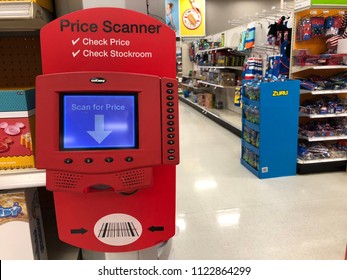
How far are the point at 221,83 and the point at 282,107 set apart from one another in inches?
144

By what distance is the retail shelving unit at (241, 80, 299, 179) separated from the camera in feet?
12.3

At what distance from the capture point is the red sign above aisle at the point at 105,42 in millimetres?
1004

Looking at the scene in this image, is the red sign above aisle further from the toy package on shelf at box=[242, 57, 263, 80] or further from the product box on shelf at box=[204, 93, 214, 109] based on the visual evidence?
the product box on shelf at box=[204, 93, 214, 109]

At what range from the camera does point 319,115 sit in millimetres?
3855

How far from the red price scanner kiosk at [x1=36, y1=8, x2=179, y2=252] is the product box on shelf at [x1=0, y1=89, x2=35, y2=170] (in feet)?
0.89

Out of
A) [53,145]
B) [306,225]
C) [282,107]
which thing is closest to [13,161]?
[53,145]

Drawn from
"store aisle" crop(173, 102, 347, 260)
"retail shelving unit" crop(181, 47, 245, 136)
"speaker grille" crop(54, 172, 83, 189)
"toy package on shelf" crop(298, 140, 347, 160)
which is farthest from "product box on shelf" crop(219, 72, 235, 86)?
"speaker grille" crop(54, 172, 83, 189)

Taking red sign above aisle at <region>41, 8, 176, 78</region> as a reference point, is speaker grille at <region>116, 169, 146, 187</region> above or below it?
below

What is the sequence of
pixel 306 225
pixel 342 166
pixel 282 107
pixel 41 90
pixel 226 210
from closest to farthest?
pixel 41 90 < pixel 306 225 < pixel 226 210 < pixel 282 107 < pixel 342 166

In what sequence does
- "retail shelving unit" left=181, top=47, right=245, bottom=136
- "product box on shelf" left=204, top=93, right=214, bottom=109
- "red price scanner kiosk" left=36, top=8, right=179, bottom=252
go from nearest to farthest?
"red price scanner kiosk" left=36, top=8, right=179, bottom=252 < "retail shelving unit" left=181, top=47, right=245, bottom=136 < "product box on shelf" left=204, top=93, right=214, bottom=109

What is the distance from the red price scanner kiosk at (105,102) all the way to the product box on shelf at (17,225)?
1.43 feet

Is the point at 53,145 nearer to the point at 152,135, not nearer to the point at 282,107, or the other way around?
the point at 152,135

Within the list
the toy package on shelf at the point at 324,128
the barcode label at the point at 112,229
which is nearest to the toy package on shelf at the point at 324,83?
the toy package on shelf at the point at 324,128
